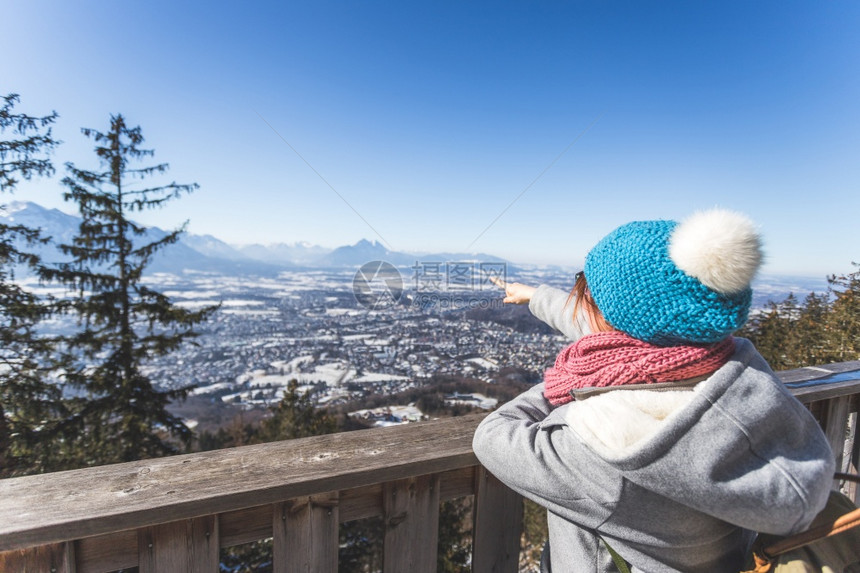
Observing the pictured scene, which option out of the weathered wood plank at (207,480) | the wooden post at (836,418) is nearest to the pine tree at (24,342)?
the weathered wood plank at (207,480)

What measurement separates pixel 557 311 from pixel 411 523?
0.84m

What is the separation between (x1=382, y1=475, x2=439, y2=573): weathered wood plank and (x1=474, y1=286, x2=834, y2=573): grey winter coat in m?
0.22

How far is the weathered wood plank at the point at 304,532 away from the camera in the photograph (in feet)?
2.91

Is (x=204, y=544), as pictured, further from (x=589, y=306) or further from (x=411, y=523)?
(x=589, y=306)

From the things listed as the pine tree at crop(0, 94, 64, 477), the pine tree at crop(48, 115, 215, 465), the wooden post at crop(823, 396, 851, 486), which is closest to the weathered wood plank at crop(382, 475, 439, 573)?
the wooden post at crop(823, 396, 851, 486)

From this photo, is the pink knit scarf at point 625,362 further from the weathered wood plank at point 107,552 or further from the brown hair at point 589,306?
the weathered wood plank at point 107,552

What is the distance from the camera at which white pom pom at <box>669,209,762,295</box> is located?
0.67 meters

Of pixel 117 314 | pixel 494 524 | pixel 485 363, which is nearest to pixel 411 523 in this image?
pixel 494 524

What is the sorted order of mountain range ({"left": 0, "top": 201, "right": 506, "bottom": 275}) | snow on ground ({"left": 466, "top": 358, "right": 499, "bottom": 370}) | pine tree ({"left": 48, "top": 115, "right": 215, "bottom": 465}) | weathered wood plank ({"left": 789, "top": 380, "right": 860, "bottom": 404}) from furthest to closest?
snow on ground ({"left": 466, "top": 358, "right": 499, "bottom": 370}) → pine tree ({"left": 48, "top": 115, "right": 215, "bottom": 465}) → mountain range ({"left": 0, "top": 201, "right": 506, "bottom": 275}) → weathered wood plank ({"left": 789, "top": 380, "right": 860, "bottom": 404})

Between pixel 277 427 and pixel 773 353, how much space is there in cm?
1298

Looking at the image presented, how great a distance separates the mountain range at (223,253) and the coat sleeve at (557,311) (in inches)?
194

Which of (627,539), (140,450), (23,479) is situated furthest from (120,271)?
(627,539)

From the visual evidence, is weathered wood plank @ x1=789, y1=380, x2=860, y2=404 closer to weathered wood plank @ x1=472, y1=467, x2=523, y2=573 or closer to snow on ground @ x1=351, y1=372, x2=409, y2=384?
weathered wood plank @ x1=472, y1=467, x2=523, y2=573

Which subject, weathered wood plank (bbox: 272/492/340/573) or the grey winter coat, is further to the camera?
weathered wood plank (bbox: 272/492/340/573)
